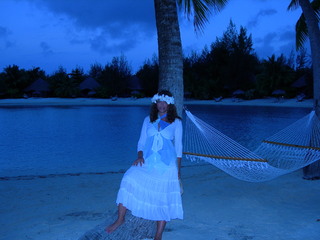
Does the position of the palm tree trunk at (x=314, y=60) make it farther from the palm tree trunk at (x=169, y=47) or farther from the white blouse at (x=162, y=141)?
the white blouse at (x=162, y=141)

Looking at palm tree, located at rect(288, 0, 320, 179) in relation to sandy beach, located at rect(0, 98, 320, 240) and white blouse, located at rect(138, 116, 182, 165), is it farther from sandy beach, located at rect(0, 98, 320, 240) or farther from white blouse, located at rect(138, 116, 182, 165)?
white blouse, located at rect(138, 116, 182, 165)

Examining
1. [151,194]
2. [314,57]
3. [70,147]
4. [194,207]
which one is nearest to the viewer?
[151,194]

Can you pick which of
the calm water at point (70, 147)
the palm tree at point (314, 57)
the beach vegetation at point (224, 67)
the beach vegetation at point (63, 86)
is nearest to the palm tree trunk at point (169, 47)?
the palm tree at point (314, 57)

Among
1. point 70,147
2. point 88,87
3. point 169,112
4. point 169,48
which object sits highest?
point 88,87

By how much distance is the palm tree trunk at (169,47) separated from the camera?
2949 mm

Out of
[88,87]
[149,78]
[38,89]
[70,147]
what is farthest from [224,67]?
[70,147]

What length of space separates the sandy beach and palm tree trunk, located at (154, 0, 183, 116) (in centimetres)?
127

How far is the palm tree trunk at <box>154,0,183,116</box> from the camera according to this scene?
2949 millimetres

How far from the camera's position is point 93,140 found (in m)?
11.0

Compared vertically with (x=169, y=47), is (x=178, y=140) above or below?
below

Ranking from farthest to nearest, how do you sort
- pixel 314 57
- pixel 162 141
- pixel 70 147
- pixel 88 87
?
pixel 88 87 → pixel 70 147 → pixel 314 57 → pixel 162 141

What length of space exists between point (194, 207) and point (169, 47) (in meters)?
1.75

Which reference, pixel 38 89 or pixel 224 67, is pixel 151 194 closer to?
pixel 224 67

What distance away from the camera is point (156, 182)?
2.42 m
